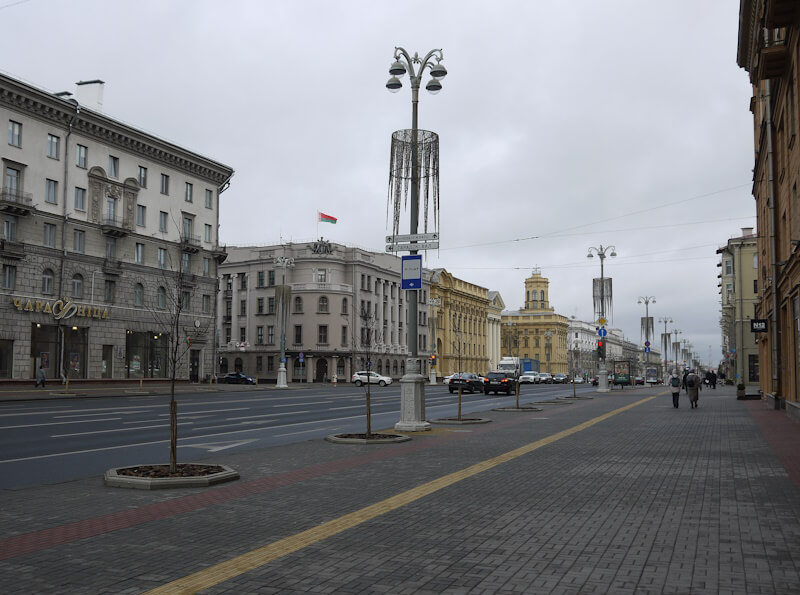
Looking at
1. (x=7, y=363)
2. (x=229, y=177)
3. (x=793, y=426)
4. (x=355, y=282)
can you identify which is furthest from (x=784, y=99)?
(x=355, y=282)

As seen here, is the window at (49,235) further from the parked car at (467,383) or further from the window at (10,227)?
the parked car at (467,383)

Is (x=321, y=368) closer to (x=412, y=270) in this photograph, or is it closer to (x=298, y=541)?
(x=412, y=270)

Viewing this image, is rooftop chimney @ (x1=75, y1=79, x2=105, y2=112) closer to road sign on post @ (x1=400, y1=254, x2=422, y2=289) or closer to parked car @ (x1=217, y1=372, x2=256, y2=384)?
parked car @ (x1=217, y1=372, x2=256, y2=384)

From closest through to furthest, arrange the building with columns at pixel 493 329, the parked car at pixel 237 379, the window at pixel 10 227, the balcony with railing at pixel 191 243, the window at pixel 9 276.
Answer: the window at pixel 9 276 → the window at pixel 10 227 → the balcony with railing at pixel 191 243 → the parked car at pixel 237 379 → the building with columns at pixel 493 329

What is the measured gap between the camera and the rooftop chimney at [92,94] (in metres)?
52.5

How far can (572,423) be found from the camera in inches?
828

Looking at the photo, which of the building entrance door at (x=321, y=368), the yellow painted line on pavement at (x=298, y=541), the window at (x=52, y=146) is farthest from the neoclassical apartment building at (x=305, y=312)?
the yellow painted line on pavement at (x=298, y=541)

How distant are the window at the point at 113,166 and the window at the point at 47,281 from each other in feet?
30.6

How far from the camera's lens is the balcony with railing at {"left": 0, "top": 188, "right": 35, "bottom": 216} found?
42781mm

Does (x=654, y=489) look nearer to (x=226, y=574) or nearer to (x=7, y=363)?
(x=226, y=574)

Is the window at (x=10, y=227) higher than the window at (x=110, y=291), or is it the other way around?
the window at (x=10, y=227)

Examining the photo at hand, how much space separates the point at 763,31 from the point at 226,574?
2707cm

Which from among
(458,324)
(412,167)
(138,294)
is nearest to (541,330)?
(458,324)

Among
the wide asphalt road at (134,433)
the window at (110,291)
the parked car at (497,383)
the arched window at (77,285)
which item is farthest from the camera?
the window at (110,291)
